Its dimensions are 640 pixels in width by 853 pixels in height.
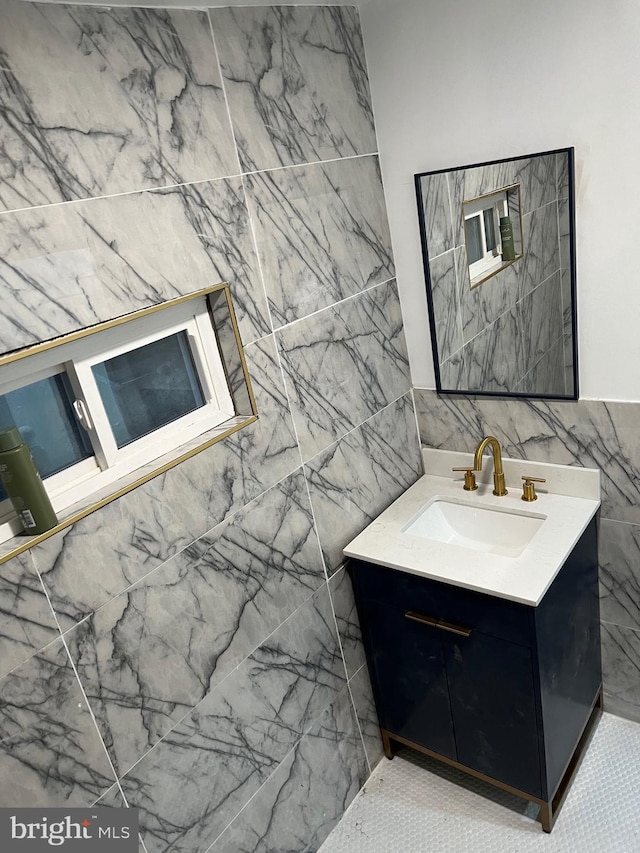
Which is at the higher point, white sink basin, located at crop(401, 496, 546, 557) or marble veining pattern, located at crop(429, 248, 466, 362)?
marble veining pattern, located at crop(429, 248, 466, 362)

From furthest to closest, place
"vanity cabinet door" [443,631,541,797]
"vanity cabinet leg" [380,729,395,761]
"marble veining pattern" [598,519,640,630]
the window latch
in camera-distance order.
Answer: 1. "vanity cabinet leg" [380,729,395,761]
2. "marble veining pattern" [598,519,640,630]
3. "vanity cabinet door" [443,631,541,797]
4. the window latch

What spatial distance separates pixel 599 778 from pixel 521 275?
5.47 feet

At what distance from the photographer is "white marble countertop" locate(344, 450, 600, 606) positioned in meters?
1.85

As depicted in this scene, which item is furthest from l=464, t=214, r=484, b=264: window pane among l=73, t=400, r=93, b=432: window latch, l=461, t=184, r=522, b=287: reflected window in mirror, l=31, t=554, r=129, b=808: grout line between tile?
l=31, t=554, r=129, b=808: grout line between tile

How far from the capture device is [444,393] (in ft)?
7.72

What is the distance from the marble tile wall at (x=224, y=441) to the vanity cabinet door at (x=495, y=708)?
1.24ft

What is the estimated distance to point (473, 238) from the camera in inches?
82.3

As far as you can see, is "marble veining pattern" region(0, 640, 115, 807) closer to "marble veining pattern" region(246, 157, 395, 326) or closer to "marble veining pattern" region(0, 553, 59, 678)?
"marble veining pattern" region(0, 553, 59, 678)

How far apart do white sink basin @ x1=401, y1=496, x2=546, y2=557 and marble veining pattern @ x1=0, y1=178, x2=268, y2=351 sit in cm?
95

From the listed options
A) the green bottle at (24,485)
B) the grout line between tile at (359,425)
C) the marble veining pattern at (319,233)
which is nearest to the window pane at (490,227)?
the marble veining pattern at (319,233)

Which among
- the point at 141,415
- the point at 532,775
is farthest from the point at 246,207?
the point at 532,775

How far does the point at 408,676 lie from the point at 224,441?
108 centimetres

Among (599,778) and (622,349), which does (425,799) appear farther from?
(622,349)

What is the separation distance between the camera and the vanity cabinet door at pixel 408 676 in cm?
210
